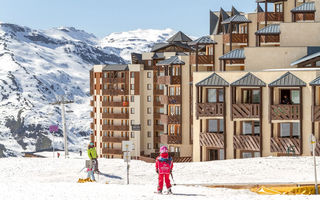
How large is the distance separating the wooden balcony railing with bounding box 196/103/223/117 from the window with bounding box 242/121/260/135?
6.86 feet

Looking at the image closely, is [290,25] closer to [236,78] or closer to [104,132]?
[236,78]

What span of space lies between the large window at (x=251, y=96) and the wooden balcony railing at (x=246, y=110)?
3.04 feet

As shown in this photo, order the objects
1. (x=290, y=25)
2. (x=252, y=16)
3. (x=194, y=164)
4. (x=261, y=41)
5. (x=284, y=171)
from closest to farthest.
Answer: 1. (x=284, y=171)
2. (x=194, y=164)
3. (x=290, y=25)
4. (x=261, y=41)
5. (x=252, y=16)

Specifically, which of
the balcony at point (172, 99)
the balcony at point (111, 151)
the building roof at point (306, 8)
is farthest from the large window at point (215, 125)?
the balcony at point (111, 151)

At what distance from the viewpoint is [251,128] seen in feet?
165

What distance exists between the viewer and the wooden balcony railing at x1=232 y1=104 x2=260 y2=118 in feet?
161

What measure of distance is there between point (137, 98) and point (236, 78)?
56455 mm

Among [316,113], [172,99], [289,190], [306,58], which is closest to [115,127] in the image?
[172,99]

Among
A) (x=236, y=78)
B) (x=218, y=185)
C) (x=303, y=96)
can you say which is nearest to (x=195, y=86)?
(x=236, y=78)

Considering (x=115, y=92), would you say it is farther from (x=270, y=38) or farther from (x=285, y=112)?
(x=285, y=112)

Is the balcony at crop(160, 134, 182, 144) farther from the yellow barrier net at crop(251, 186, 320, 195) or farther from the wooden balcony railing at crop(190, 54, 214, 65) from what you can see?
the yellow barrier net at crop(251, 186, 320, 195)

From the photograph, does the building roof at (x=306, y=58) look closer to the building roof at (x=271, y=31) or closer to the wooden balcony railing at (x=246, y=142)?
the building roof at (x=271, y=31)

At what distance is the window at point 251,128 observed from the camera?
50.1m

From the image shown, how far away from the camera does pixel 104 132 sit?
108 meters
